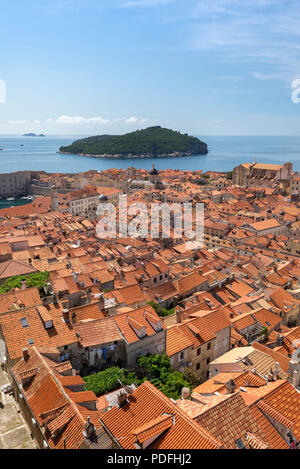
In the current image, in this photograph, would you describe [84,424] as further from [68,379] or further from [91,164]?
[91,164]

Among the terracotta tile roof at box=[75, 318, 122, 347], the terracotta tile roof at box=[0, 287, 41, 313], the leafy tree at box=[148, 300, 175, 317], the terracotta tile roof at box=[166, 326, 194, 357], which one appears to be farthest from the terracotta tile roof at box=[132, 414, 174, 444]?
the leafy tree at box=[148, 300, 175, 317]

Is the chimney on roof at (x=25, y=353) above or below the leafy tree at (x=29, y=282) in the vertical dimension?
above

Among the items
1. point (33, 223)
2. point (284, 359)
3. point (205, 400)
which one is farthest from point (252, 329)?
point (33, 223)

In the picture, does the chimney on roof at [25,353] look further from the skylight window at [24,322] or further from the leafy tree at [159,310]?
the leafy tree at [159,310]

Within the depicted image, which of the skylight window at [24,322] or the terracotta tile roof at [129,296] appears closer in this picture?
the skylight window at [24,322]

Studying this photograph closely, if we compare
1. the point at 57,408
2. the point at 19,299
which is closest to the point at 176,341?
the point at 19,299

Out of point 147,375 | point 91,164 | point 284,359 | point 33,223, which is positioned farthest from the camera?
point 91,164

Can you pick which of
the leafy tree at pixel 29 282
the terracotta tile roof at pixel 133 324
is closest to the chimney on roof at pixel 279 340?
the terracotta tile roof at pixel 133 324
